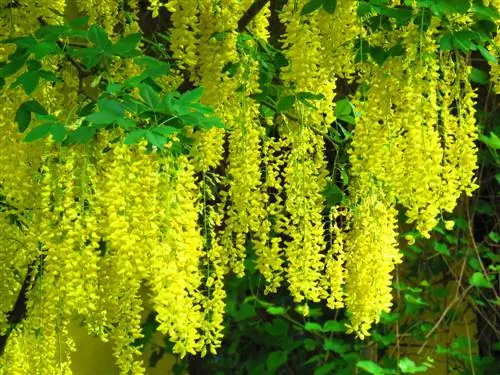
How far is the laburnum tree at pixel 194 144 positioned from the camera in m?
1.90

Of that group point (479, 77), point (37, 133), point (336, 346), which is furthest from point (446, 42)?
point (336, 346)

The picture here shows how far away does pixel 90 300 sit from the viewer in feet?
6.50

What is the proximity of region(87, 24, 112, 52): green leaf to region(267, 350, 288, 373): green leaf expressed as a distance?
6.64 feet

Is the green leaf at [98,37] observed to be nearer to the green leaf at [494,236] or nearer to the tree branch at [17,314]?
the tree branch at [17,314]

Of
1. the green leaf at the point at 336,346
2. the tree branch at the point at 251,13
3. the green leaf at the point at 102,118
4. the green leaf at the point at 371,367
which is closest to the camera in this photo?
the green leaf at the point at 102,118

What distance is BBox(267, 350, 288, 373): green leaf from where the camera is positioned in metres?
3.72

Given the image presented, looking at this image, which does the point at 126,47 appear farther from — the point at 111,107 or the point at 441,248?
the point at 441,248

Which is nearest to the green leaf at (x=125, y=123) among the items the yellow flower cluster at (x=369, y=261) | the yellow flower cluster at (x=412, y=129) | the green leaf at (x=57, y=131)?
the green leaf at (x=57, y=131)

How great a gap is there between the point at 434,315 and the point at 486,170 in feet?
1.94

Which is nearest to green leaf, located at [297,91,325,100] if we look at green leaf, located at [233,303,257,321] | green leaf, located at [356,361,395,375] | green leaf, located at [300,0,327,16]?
green leaf, located at [300,0,327,16]

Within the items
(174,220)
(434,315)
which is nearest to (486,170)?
(434,315)

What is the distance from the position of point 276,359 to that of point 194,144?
1657 millimetres

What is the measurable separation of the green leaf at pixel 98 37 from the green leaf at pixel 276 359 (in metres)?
2.03

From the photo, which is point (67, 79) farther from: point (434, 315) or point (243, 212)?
point (434, 315)
